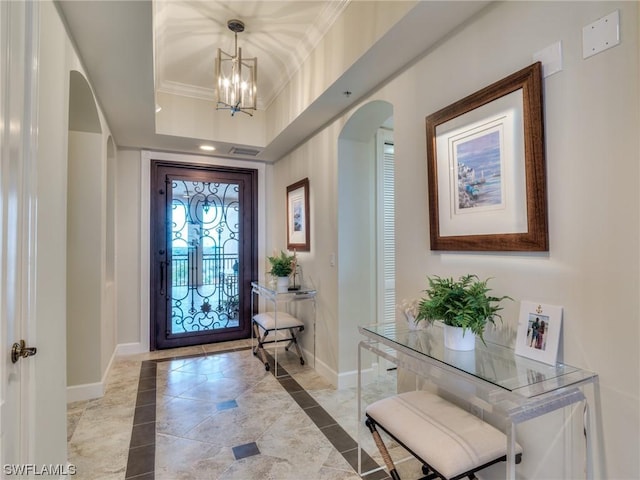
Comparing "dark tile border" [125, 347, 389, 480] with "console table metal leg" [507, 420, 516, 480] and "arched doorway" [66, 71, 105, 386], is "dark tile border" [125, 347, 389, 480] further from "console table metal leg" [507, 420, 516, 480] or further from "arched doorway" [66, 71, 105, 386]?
"console table metal leg" [507, 420, 516, 480]

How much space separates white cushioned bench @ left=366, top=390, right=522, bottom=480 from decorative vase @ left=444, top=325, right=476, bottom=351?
0.33 m

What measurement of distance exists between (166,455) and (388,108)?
284cm

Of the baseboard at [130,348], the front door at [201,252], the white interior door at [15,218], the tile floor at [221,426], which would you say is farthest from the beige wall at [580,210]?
the baseboard at [130,348]

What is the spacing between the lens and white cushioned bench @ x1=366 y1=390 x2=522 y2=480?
4.29 feet

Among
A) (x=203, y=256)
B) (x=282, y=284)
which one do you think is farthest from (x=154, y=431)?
(x=203, y=256)

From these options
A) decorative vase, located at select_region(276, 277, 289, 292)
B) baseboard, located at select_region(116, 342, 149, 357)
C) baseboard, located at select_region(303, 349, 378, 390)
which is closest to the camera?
baseboard, located at select_region(303, 349, 378, 390)

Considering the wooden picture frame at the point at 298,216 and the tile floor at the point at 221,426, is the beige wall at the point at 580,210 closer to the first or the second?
the tile floor at the point at 221,426

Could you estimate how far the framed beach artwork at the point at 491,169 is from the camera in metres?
1.43

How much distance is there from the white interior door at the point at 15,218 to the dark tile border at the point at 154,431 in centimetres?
86

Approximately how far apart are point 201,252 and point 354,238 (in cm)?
223

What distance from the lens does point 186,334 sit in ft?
14.0

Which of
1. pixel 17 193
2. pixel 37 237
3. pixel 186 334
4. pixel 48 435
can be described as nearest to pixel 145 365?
pixel 186 334

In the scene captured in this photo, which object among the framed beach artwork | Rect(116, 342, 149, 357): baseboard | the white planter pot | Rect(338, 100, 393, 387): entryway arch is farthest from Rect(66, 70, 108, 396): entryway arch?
the framed beach artwork

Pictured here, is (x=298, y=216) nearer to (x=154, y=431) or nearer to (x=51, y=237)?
(x=154, y=431)
